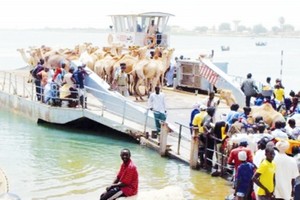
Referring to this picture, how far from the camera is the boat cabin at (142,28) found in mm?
28094

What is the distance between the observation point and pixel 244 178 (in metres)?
9.79

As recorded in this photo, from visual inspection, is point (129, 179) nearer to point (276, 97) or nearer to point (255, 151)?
point (255, 151)

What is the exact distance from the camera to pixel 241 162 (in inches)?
396

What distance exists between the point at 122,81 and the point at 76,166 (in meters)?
6.87

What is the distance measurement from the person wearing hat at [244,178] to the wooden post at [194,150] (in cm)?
391

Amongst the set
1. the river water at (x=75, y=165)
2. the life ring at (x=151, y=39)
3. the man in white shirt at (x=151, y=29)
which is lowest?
the river water at (x=75, y=165)

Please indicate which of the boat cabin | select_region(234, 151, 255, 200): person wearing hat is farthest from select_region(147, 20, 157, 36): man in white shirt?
select_region(234, 151, 255, 200): person wearing hat

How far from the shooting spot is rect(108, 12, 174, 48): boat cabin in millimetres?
28094

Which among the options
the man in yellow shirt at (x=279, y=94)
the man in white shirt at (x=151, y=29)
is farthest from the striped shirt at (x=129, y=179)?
the man in white shirt at (x=151, y=29)

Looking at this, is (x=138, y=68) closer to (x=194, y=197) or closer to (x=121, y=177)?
(x=194, y=197)

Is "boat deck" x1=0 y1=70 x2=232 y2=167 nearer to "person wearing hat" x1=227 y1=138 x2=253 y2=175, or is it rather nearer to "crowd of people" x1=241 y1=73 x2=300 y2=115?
"crowd of people" x1=241 y1=73 x2=300 y2=115

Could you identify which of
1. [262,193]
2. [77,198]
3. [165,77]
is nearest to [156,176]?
[77,198]

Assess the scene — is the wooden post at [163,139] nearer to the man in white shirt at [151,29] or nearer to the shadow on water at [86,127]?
the shadow on water at [86,127]

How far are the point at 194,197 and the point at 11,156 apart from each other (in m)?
5.86
